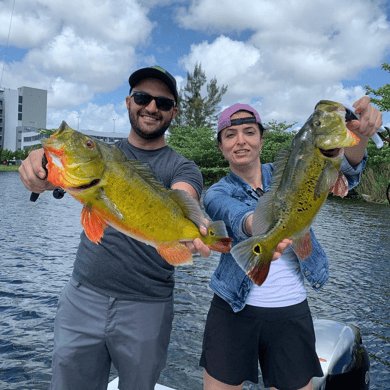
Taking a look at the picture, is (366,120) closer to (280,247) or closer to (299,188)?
(299,188)

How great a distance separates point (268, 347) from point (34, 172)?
7.47 feet

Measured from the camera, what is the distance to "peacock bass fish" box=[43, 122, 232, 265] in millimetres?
2148

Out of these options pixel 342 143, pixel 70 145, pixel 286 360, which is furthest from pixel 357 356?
pixel 70 145

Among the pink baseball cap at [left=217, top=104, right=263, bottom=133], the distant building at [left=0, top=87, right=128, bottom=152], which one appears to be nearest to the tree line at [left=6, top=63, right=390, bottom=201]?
the pink baseball cap at [left=217, top=104, right=263, bottom=133]

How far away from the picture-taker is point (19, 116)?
103312mm

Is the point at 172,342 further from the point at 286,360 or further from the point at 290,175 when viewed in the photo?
the point at 290,175

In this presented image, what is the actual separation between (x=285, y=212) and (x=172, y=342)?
18.7 ft

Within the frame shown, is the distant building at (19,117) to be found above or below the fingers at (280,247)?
above

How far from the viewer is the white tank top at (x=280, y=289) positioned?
9.55ft

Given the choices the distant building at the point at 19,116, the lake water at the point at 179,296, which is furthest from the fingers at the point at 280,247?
the distant building at the point at 19,116

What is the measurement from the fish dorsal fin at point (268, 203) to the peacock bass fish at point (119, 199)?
229 millimetres

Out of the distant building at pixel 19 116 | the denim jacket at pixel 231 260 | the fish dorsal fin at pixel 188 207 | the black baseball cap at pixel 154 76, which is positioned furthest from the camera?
the distant building at pixel 19 116

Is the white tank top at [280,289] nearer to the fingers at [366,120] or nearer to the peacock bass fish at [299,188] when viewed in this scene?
the peacock bass fish at [299,188]

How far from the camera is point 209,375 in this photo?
2.98 metres
